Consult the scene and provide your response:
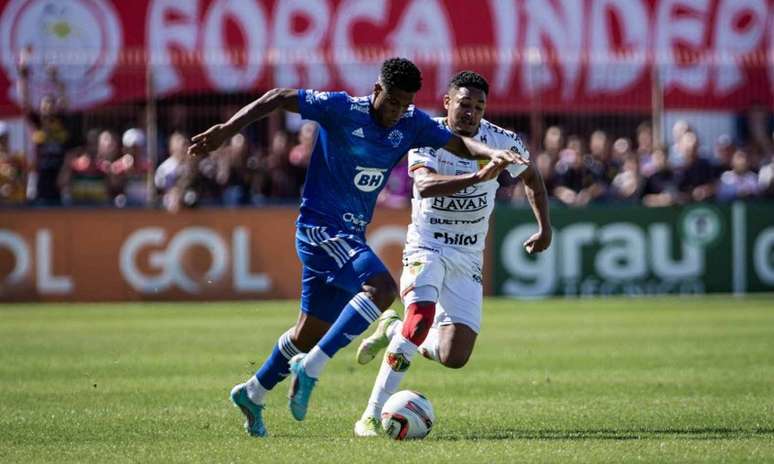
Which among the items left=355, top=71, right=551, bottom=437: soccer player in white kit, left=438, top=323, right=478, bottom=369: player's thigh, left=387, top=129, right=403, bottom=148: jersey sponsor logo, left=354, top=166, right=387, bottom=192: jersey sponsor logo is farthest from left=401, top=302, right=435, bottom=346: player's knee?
left=387, top=129, right=403, bottom=148: jersey sponsor logo

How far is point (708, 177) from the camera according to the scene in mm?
24953

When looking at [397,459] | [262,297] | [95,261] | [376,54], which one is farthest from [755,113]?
[397,459]

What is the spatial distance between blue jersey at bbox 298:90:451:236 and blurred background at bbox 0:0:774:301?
13986 mm

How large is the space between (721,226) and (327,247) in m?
16.4

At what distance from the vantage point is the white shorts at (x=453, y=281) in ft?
34.7

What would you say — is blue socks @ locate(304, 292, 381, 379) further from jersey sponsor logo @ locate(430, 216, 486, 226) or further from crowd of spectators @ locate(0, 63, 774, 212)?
crowd of spectators @ locate(0, 63, 774, 212)

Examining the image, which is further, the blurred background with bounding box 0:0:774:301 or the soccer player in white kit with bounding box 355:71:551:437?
the blurred background with bounding box 0:0:774:301

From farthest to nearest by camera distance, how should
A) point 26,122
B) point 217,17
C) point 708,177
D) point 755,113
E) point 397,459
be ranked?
point 217,17, point 755,113, point 708,177, point 26,122, point 397,459

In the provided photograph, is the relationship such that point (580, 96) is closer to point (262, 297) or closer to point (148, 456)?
point (262, 297)

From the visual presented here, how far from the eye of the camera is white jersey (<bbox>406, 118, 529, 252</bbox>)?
10758mm

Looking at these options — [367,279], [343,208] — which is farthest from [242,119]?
[367,279]

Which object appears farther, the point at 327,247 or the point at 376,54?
the point at 376,54

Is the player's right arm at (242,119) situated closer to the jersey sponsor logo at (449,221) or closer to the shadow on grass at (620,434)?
the jersey sponsor logo at (449,221)

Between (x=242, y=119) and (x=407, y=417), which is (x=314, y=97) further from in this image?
(x=407, y=417)
